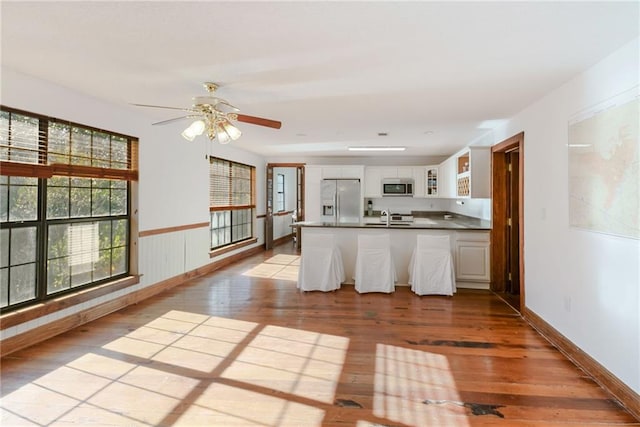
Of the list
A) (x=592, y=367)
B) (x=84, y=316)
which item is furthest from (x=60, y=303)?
(x=592, y=367)

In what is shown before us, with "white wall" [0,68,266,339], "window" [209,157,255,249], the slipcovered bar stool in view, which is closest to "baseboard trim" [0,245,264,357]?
"white wall" [0,68,266,339]

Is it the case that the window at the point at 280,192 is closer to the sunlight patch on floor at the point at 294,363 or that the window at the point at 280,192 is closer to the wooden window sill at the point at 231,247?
the wooden window sill at the point at 231,247

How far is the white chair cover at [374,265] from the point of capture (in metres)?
4.62

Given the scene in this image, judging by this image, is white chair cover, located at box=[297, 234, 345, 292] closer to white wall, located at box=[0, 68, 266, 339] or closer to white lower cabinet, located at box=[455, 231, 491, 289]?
white lower cabinet, located at box=[455, 231, 491, 289]

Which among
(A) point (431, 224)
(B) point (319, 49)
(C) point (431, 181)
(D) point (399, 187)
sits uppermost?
(B) point (319, 49)

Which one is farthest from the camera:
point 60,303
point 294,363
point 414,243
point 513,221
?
point 414,243

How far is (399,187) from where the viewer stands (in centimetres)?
775

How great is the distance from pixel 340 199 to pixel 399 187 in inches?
54.5

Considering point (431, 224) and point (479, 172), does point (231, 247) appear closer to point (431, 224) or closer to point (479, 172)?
point (431, 224)

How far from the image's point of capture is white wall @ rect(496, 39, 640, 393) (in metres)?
2.19

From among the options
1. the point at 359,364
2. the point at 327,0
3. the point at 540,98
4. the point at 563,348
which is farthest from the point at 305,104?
the point at 563,348

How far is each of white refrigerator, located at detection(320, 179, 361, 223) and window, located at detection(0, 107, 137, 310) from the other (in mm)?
4488

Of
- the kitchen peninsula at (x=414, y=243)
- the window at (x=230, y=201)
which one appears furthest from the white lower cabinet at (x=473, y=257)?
the window at (x=230, y=201)

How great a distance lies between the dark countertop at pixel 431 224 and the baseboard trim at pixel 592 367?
1.67 metres
